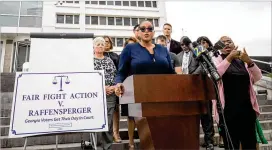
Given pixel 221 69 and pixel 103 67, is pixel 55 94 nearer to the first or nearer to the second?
pixel 103 67

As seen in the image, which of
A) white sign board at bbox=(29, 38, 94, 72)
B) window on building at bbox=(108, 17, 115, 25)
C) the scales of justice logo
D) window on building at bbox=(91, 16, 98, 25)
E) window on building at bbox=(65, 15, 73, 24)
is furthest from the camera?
window on building at bbox=(108, 17, 115, 25)

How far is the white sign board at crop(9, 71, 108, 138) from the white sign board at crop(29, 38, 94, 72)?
0.23 metres

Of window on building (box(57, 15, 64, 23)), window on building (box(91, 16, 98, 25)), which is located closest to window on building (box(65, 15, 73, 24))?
window on building (box(57, 15, 64, 23))

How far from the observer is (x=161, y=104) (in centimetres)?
156

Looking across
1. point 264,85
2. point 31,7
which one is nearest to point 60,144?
point 264,85

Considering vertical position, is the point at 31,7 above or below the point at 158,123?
above

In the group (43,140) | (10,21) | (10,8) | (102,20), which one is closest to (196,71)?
(43,140)

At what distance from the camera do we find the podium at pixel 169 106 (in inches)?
60.4

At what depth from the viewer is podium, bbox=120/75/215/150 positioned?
1.54 metres

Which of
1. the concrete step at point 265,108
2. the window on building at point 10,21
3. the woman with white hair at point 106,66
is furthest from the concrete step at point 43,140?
the window on building at point 10,21

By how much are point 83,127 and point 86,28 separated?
2240 centimetres

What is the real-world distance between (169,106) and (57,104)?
5.09 ft

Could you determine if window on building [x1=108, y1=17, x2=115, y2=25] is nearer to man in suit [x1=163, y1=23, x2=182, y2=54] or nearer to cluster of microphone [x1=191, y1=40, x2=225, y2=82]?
man in suit [x1=163, y1=23, x2=182, y2=54]

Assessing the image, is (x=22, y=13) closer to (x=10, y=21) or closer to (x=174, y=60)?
(x=10, y=21)
